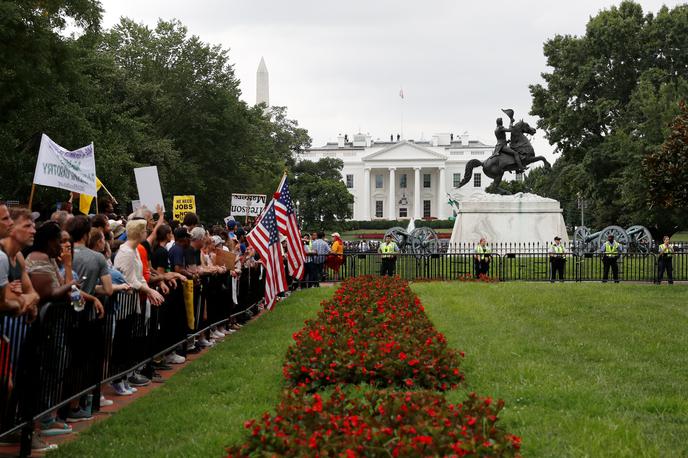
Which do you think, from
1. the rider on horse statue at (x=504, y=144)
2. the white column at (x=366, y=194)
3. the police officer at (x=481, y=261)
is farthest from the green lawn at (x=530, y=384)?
the white column at (x=366, y=194)

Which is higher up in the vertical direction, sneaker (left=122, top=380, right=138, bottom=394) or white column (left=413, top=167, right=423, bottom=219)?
white column (left=413, top=167, right=423, bottom=219)

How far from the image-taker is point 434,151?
123375 millimetres

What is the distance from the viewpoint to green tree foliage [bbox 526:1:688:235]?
160 ft

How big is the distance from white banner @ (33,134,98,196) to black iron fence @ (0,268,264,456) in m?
2.16

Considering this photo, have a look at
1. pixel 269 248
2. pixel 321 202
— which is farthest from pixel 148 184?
pixel 321 202

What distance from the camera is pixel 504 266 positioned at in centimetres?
2688

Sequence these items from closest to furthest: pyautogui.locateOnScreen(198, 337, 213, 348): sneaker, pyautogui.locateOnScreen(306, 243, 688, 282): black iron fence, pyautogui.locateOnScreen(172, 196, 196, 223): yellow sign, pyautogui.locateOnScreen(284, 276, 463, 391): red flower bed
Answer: pyautogui.locateOnScreen(284, 276, 463, 391): red flower bed
pyautogui.locateOnScreen(198, 337, 213, 348): sneaker
pyautogui.locateOnScreen(172, 196, 196, 223): yellow sign
pyautogui.locateOnScreen(306, 243, 688, 282): black iron fence

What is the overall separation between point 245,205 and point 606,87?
104 feet

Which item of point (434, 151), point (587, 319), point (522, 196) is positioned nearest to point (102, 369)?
point (587, 319)

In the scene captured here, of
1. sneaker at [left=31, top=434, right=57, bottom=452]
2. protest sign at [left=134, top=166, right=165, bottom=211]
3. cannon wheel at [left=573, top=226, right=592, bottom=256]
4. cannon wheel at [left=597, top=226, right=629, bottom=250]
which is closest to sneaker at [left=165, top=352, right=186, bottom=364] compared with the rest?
sneaker at [left=31, top=434, right=57, bottom=452]

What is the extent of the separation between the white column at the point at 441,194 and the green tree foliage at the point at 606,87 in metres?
70.0

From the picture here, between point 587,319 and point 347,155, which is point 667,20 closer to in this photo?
point 587,319

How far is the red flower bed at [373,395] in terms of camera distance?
4617 mm

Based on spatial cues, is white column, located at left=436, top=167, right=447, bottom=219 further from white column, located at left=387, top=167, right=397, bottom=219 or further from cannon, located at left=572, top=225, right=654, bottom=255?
cannon, located at left=572, top=225, right=654, bottom=255
